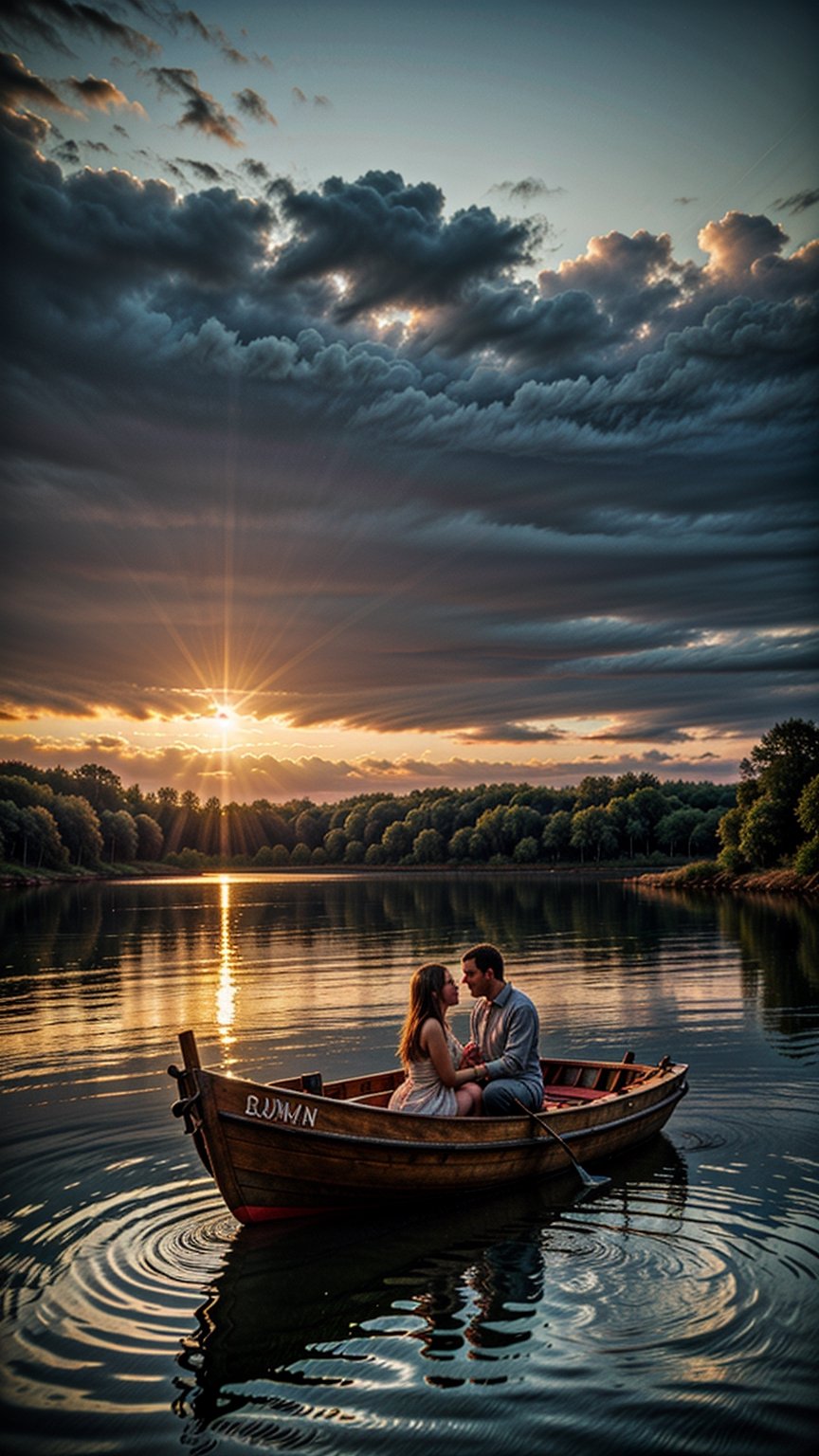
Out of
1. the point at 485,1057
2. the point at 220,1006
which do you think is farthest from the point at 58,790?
the point at 485,1057

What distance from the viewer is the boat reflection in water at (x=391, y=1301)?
26.7 ft

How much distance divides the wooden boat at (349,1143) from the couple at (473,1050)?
1.07ft

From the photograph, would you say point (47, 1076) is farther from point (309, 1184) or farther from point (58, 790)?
point (58, 790)

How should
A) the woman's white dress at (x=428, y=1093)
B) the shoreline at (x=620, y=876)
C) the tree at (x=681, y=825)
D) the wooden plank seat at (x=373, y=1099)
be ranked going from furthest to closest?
the tree at (x=681, y=825), the shoreline at (x=620, y=876), the wooden plank seat at (x=373, y=1099), the woman's white dress at (x=428, y=1093)

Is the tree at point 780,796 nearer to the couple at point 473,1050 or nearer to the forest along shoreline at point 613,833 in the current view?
the forest along shoreline at point 613,833

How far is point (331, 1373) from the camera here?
8273 mm

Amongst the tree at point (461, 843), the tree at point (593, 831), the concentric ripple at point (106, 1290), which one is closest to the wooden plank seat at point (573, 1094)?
the concentric ripple at point (106, 1290)

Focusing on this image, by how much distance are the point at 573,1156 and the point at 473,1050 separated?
5.35 feet

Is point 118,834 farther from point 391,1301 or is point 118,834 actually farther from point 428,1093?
point 391,1301

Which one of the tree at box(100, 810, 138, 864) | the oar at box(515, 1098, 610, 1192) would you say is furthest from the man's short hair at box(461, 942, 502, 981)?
the tree at box(100, 810, 138, 864)

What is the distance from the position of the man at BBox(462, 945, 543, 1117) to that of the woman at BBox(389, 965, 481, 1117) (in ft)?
0.79

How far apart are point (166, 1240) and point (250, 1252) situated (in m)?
0.93

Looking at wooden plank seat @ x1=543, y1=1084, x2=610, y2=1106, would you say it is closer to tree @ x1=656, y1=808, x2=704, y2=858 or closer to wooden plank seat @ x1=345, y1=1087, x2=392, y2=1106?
wooden plank seat @ x1=345, y1=1087, x2=392, y2=1106

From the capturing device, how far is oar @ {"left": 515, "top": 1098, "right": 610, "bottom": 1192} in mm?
12484
